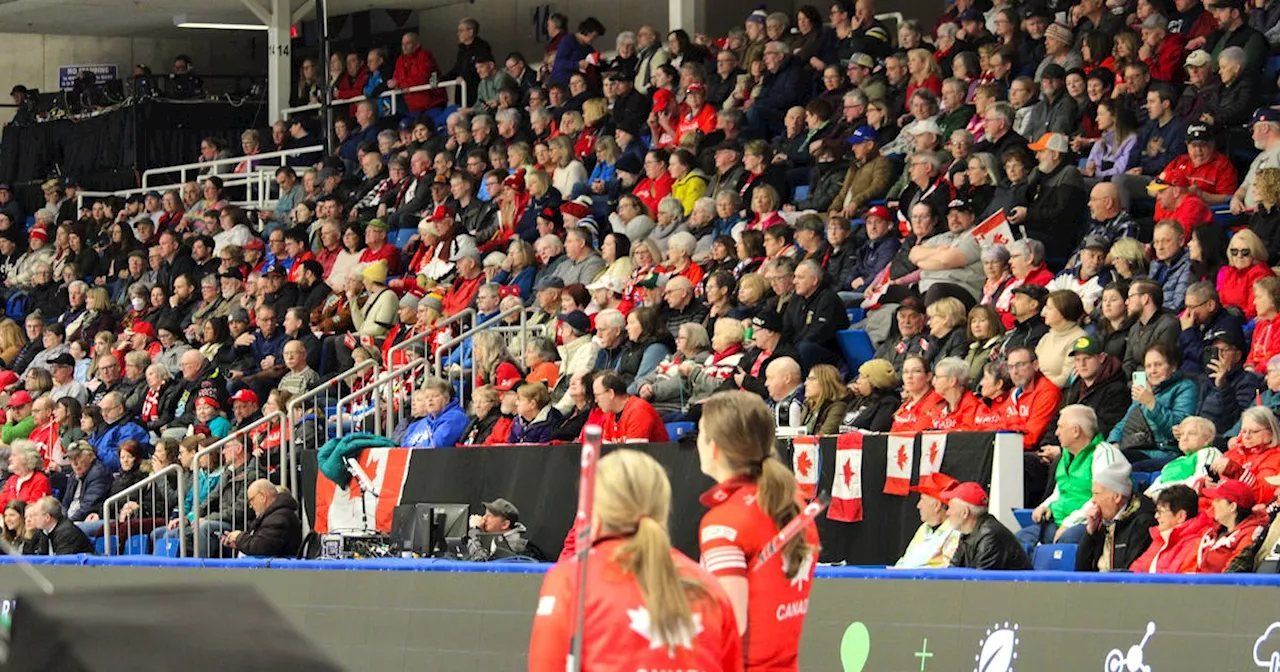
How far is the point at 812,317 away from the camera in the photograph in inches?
556

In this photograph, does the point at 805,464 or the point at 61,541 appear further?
the point at 61,541

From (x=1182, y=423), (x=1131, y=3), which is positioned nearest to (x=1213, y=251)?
(x=1182, y=423)

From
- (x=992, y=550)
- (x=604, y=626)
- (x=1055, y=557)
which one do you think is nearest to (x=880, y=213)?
(x=1055, y=557)

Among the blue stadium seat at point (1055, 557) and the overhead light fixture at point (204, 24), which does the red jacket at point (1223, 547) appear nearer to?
the blue stadium seat at point (1055, 557)

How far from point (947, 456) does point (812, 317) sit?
10.7 ft

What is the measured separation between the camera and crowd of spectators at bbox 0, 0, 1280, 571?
12047mm

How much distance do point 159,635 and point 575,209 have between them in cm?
1405

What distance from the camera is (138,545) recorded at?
1628 cm

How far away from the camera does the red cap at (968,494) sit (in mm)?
10023

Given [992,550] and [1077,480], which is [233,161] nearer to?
[1077,480]

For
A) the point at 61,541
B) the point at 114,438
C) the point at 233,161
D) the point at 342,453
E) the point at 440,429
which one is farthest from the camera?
the point at 233,161

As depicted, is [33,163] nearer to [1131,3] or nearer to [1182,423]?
[1131,3]

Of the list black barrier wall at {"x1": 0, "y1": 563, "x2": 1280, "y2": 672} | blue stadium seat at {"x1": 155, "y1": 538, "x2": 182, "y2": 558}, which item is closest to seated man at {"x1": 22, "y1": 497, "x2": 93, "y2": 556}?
blue stadium seat at {"x1": 155, "y1": 538, "x2": 182, "y2": 558}

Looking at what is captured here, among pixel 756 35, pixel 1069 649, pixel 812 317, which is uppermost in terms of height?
pixel 756 35
